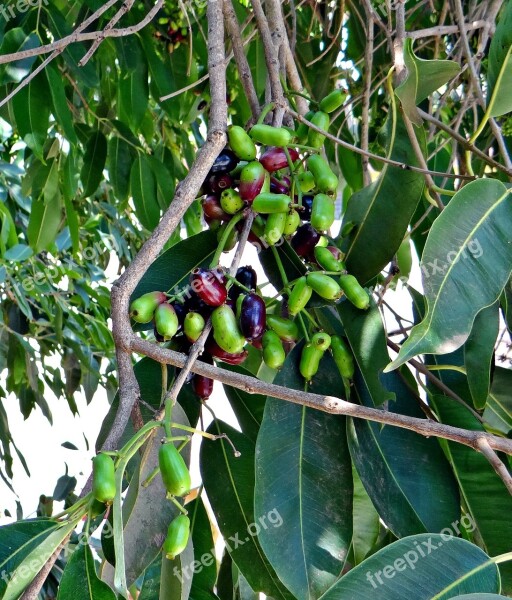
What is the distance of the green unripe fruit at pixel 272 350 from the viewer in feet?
2.49

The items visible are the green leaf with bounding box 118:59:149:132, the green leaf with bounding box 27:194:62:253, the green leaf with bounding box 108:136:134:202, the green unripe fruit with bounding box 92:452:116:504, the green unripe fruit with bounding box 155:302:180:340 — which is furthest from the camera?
the green leaf with bounding box 27:194:62:253

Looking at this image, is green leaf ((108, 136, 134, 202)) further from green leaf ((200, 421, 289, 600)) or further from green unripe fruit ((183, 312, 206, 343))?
green unripe fruit ((183, 312, 206, 343))

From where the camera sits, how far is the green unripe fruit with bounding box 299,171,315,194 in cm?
84

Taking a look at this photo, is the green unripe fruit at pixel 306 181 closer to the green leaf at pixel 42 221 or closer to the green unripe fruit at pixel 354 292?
the green unripe fruit at pixel 354 292

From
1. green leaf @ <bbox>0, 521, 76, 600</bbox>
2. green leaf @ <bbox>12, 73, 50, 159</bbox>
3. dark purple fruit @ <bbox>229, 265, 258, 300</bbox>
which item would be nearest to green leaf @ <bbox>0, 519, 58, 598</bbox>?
green leaf @ <bbox>0, 521, 76, 600</bbox>

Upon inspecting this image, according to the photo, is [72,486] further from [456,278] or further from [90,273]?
[456,278]

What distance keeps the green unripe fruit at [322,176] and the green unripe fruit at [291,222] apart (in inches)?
1.6

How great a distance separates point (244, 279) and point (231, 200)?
0.26ft

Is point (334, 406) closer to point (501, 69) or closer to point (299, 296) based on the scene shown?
point (299, 296)

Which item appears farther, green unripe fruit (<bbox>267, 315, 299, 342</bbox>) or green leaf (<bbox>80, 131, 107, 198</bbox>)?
green leaf (<bbox>80, 131, 107, 198</bbox>)

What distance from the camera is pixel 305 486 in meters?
0.79

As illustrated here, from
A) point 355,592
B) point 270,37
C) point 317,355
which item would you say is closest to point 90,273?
point 270,37

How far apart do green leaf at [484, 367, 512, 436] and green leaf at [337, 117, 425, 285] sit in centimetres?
23

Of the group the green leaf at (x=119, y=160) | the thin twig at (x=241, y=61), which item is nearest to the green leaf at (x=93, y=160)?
the green leaf at (x=119, y=160)
